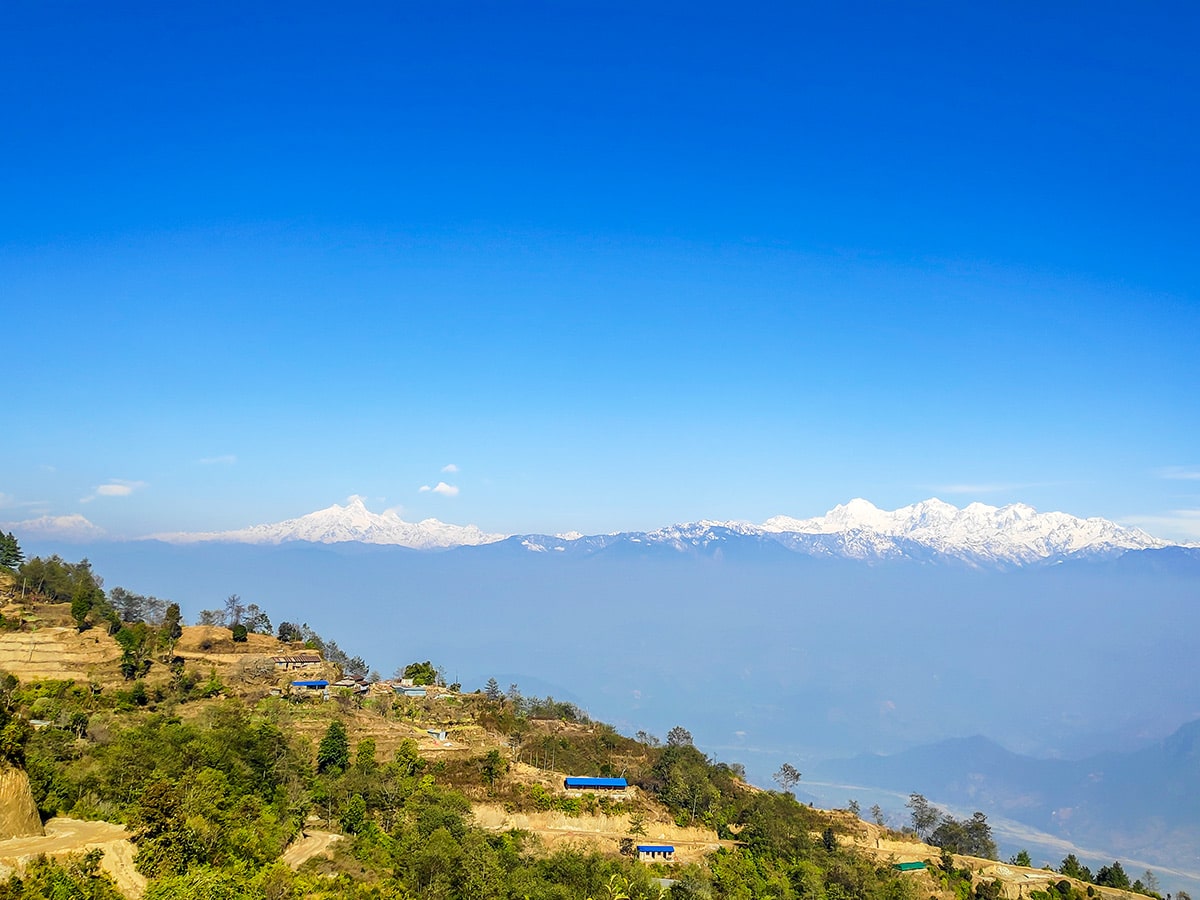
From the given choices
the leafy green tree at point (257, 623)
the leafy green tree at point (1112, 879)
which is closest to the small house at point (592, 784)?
the leafy green tree at point (257, 623)

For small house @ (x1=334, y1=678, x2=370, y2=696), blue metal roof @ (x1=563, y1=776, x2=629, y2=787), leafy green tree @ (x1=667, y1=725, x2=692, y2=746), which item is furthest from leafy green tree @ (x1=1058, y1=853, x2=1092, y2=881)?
small house @ (x1=334, y1=678, x2=370, y2=696)

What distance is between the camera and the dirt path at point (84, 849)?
81.5ft

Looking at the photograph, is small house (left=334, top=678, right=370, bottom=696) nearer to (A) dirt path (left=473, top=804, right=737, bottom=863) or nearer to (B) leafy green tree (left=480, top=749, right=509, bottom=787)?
(B) leafy green tree (left=480, top=749, right=509, bottom=787)

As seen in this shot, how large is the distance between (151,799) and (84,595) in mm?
53685

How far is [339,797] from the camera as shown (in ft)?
152

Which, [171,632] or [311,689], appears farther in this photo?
[171,632]

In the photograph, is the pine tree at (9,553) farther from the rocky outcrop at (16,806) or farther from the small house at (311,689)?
the rocky outcrop at (16,806)

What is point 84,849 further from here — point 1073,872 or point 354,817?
point 1073,872

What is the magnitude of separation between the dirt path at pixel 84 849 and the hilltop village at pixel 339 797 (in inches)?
4.4

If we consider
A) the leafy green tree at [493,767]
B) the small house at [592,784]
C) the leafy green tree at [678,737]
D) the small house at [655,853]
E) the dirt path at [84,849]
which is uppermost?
the dirt path at [84,849]

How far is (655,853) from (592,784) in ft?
24.8

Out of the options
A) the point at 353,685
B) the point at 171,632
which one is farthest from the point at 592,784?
the point at 171,632

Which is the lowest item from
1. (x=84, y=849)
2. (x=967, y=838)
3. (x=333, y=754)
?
(x=967, y=838)

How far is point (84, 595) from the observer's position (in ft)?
237
